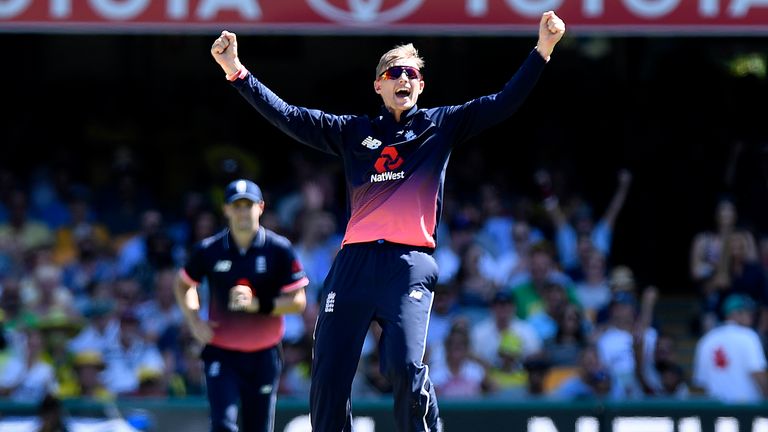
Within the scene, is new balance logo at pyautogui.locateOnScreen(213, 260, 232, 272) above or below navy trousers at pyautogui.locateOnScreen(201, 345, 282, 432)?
above

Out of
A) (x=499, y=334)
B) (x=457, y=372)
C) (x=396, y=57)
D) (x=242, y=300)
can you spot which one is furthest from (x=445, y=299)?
(x=396, y=57)

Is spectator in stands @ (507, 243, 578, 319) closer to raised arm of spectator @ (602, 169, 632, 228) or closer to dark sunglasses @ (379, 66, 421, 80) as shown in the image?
raised arm of spectator @ (602, 169, 632, 228)

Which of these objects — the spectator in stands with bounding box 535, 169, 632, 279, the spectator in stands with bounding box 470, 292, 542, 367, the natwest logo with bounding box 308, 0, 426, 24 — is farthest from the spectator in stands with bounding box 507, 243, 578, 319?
the natwest logo with bounding box 308, 0, 426, 24

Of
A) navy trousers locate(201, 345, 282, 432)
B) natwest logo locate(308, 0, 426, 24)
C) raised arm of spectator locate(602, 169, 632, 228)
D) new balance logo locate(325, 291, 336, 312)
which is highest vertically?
natwest logo locate(308, 0, 426, 24)

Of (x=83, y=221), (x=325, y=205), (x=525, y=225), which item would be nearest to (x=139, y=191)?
(x=83, y=221)

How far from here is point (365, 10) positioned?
12641 millimetres

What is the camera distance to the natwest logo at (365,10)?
12.6 m

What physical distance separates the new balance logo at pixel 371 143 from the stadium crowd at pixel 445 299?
5.36m

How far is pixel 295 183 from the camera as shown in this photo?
14.9 metres

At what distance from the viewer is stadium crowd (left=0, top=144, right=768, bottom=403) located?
40.1 feet

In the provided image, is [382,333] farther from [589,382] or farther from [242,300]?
[589,382]

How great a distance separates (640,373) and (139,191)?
5510 mm

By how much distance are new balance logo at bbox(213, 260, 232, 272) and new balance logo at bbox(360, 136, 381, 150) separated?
6.78 ft

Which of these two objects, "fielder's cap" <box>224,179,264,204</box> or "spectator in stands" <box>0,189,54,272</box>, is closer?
"fielder's cap" <box>224,179,264,204</box>
